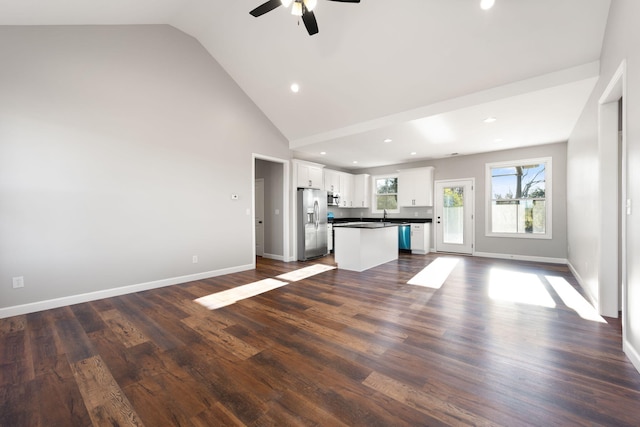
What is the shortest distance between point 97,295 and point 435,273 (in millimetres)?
5230

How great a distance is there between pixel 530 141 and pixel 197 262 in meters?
6.98

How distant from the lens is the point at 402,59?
11.9 ft

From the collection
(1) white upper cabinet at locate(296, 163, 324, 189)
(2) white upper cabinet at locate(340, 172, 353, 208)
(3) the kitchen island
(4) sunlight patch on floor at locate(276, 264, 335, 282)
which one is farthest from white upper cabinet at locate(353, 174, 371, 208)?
(4) sunlight patch on floor at locate(276, 264, 335, 282)

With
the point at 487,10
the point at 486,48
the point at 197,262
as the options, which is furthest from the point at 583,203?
the point at 197,262

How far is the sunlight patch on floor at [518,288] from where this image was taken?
3.40 m

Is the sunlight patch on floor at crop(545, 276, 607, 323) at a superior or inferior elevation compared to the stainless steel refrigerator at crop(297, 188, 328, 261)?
inferior

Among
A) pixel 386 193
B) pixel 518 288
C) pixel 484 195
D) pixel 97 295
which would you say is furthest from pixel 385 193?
pixel 97 295

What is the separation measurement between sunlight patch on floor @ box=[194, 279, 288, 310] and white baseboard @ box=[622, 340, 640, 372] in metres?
3.63

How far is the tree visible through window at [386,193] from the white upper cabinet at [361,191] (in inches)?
10.8

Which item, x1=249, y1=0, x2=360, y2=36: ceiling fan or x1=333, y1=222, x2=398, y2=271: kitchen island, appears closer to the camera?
x1=249, y1=0, x2=360, y2=36: ceiling fan

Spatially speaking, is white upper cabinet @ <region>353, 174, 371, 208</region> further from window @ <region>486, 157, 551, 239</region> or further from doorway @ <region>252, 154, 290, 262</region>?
window @ <region>486, 157, 551, 239</region>

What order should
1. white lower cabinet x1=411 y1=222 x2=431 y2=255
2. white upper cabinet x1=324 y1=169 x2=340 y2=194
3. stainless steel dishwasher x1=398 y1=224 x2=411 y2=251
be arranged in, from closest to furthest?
white lower cabinet x1=411 y1=222 x2=431 y2=255 → stainless steel dishwasher x1=398 y1=224 x2=411 y2=251 → white upper cabinet x1=324 y1=169 x2=340 y2=194

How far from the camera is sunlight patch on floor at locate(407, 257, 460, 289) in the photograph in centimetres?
422

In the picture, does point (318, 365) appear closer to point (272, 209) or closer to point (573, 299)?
point (573, 299)
